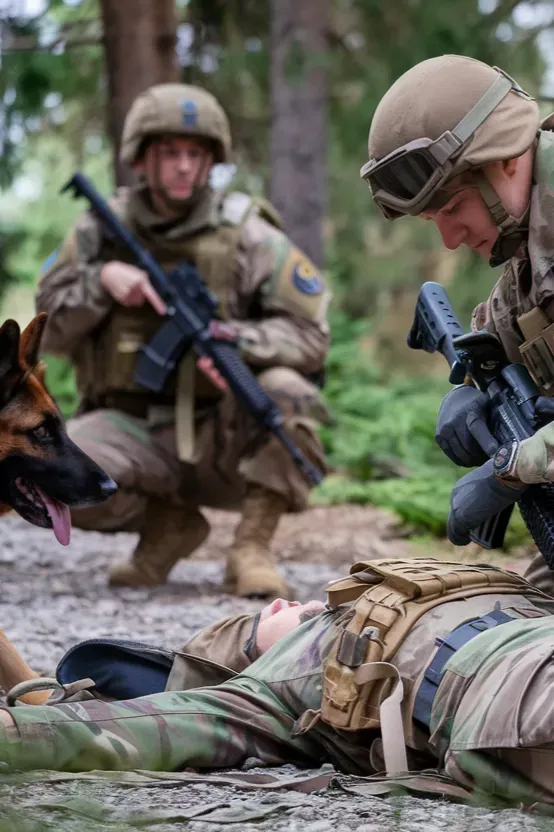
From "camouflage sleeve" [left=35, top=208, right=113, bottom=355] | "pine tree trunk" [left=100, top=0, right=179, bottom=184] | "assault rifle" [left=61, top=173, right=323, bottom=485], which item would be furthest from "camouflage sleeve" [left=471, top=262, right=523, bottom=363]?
"pine tree trunk" [left=100, top=0, right=179, bottom=184]

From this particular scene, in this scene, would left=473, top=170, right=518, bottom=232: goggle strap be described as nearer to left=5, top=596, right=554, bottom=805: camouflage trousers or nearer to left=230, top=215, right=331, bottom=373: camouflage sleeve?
left=5, top=596, right=554, bottom=805: camouflage trousers

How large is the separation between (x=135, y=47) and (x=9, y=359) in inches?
210

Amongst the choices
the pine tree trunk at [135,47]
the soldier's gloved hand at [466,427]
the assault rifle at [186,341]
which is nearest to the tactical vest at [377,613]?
the soldier's gloved hand at [466,427]

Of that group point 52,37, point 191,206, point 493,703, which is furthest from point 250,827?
point 52,37

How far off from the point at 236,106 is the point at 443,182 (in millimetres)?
9150

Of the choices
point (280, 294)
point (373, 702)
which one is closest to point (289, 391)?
point (280, 294)

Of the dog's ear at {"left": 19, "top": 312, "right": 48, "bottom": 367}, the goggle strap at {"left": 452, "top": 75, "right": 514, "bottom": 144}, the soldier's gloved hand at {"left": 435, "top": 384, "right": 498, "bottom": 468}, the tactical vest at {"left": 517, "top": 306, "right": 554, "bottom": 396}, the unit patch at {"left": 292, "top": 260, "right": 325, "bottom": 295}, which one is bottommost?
the soldier's gloved hand at {"left": 435, "top": 384, "right": 498, "bottom": 468}

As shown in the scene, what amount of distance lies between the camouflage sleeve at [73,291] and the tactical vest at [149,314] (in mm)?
97

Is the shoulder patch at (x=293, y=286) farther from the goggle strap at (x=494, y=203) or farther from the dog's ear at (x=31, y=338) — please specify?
the goggle strap at (x=494, y=203)

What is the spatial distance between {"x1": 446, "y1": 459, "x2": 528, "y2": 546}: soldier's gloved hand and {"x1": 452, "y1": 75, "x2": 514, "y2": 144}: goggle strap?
781 mm

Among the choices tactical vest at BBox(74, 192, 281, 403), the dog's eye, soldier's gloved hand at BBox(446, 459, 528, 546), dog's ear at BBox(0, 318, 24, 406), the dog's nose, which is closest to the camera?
soldier's gloved hand at BBox(446, 459, 528, 546)

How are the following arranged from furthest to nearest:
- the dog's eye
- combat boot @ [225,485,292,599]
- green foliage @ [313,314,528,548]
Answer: green foliage @ [313,314,528,548], combat boot @ [225,485,292,599], the dog's eye

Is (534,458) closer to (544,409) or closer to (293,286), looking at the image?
(544,409)

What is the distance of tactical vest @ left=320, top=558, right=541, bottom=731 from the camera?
9.39ft
